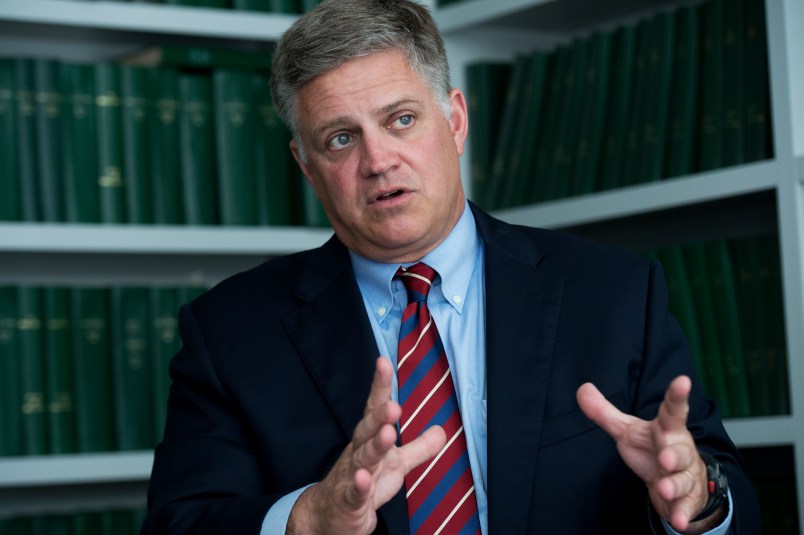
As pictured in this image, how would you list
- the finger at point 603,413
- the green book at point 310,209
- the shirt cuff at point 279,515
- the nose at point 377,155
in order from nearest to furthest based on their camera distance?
the finger at point 603,413
the shirt cuff at point 279,515
the nose at point 377,155
the green book at point 310,209

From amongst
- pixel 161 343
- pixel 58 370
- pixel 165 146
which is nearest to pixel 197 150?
pixel 165 146

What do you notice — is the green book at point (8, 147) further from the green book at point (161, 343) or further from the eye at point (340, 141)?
the eye at point (340, 141)

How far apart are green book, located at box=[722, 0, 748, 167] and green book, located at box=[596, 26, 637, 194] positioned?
0.22 meters

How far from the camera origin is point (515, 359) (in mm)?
1719

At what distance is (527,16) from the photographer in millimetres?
2713

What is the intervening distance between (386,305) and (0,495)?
1.24 m

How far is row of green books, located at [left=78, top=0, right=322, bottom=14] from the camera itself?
8.68 feet

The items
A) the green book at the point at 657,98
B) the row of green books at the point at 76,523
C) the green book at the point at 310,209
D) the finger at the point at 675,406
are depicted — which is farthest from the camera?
the green book at the point at 310,209

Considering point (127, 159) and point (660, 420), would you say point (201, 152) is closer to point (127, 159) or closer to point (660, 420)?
point (127, 159)

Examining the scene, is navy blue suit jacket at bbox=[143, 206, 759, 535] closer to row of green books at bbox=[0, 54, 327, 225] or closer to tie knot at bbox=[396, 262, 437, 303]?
tie knot at bbox=[396, 262, 437, 303]

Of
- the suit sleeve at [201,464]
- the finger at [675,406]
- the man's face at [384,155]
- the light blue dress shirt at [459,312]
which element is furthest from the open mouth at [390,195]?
the finger at [675,406]

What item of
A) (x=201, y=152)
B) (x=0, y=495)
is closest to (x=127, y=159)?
(x=201, y=152)

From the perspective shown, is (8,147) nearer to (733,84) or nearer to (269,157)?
(269,157)

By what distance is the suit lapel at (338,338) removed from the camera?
1731mm
